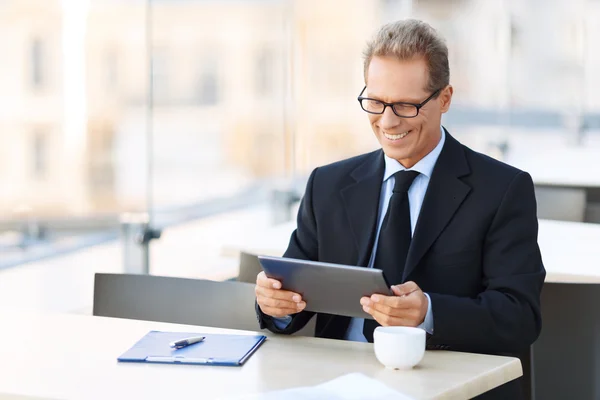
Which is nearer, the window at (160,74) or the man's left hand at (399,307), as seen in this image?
the man's left hand at (399,307)

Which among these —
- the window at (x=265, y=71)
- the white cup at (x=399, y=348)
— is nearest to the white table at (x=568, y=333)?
the white cup at (x=399, y=348)

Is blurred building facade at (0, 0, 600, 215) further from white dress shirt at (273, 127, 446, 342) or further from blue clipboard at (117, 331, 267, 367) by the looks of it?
blue clipboard at (117, 331, 267, 367)

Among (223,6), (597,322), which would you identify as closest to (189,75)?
(223,6)

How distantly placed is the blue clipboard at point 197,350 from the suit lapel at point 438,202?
37 cm

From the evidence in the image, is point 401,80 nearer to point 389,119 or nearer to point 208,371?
point 389,119

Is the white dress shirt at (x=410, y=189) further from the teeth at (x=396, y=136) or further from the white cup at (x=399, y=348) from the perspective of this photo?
the white cup at (x=399, y=348)

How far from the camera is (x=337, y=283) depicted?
1.71 meters

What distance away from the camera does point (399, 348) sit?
1.59 metres

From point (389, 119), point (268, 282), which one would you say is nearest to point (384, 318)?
point (268, 282)

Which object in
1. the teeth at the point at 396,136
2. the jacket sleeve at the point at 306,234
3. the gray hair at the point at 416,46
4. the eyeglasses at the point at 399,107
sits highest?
the gray hair at the point at 416,46

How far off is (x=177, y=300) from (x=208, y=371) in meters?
0.55

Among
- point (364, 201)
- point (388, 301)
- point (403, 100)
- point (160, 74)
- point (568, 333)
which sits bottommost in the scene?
point (568, 333)

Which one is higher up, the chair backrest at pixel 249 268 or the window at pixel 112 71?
the window at pixel 112 71

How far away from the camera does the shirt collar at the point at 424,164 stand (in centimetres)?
Answer: 206
